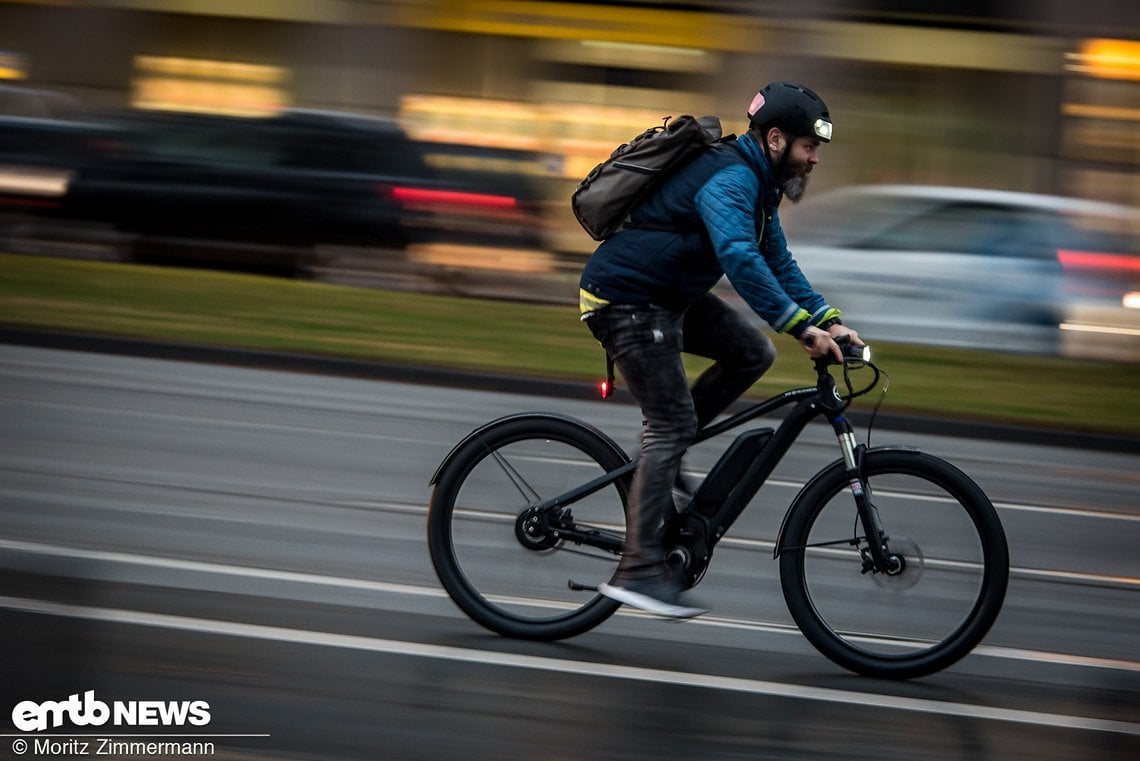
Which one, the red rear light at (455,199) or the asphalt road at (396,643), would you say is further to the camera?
the red rear light at (455,199)

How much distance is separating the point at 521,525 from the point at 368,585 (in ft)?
2.80

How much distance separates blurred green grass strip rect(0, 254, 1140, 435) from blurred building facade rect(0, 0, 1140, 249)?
7.66m

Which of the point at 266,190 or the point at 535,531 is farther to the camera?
the point at 266,190

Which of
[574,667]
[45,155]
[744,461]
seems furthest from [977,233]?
[574,667]

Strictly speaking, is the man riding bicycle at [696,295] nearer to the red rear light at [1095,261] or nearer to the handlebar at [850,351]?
the handlebar at [850,351]

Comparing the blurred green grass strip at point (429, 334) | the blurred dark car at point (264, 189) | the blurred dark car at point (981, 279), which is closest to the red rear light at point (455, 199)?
the blurred dark car at point (264, 189)

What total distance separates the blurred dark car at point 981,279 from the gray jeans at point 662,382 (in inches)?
337

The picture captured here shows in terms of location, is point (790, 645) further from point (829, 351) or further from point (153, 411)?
point (153, 411)

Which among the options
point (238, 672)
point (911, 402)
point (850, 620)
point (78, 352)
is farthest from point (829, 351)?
point (78, 352)

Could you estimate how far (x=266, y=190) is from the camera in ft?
52.7

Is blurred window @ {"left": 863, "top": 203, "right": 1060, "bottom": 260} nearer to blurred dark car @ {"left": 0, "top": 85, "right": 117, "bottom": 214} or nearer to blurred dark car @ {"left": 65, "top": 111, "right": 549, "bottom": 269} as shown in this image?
blurred dark car @ {"left": 65, "top": 111, "right": 549, "bottom": 269}

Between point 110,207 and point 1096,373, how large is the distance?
9270 millimetres

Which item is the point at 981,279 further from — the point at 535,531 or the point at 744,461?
the point at 535,531

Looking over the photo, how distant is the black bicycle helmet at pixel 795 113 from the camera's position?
16.7 feet
